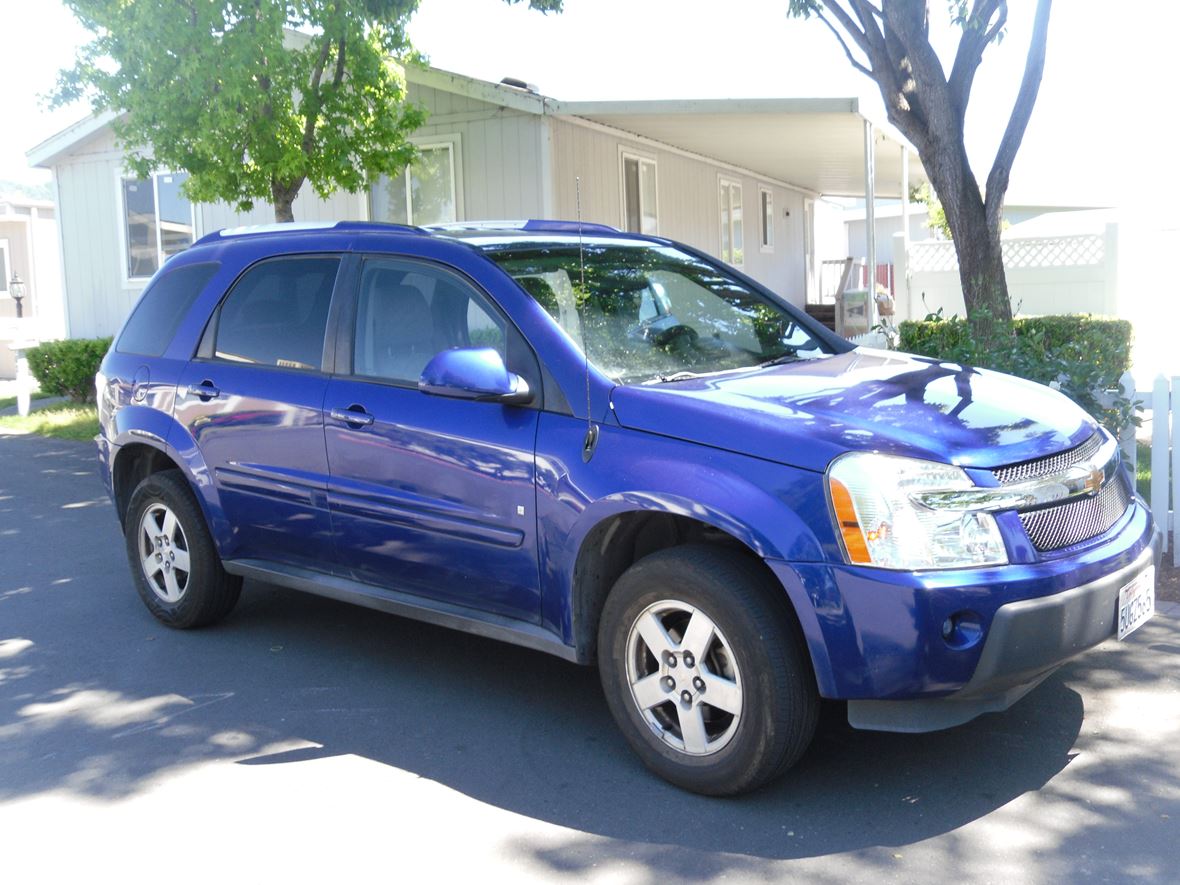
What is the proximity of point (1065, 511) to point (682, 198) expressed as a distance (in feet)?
47.2

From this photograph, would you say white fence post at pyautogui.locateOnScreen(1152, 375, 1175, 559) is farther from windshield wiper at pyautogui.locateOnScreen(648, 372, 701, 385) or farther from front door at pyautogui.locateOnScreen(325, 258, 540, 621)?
front door at pyautogui.locateOnScreen(325, 258, 540, 621)

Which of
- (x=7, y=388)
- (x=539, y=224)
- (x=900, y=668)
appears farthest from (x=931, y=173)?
(x=7, y=388)

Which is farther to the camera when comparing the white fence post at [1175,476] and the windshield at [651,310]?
the white fence post at [1175,476]

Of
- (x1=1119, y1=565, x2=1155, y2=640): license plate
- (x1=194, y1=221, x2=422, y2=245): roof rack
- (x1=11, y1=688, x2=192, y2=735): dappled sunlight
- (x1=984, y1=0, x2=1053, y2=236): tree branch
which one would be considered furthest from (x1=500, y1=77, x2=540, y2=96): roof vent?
(x1=1119, y1=565, x2=1155, y2=640): license plate

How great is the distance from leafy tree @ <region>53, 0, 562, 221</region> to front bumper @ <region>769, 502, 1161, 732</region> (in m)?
7.63

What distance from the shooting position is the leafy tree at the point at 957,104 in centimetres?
887

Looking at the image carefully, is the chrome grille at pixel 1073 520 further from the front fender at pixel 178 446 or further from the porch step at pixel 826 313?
the porch step at pixel 826 313

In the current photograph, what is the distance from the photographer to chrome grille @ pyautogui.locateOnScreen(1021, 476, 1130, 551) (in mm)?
3855

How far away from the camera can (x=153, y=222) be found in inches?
697

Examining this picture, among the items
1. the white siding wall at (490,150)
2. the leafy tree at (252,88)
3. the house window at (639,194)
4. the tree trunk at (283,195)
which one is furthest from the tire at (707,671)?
the house window at (639,194)

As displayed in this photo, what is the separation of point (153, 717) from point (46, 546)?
3.73m

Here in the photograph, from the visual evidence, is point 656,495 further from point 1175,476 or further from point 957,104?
point 957,104

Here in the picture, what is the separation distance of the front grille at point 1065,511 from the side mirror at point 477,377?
164 centimetres

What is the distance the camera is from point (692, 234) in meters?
18.4
